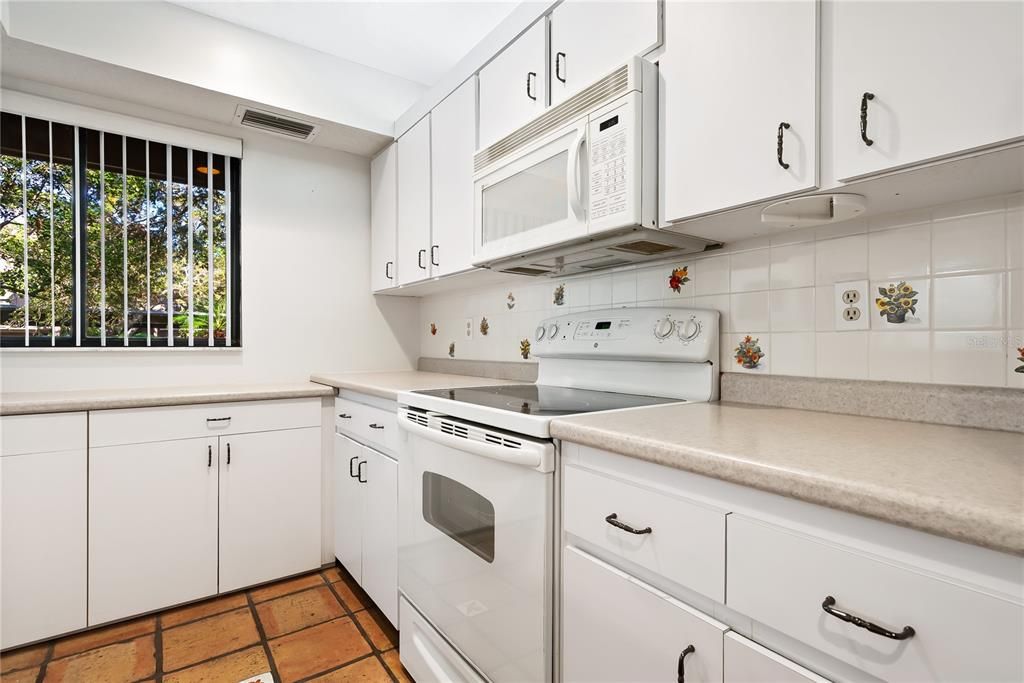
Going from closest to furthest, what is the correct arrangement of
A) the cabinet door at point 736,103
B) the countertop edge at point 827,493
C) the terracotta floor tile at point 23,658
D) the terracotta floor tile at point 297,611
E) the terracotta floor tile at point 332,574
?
the countertop edge at point 827,493
the cabinet door at point 736,103
the terracotta floor tile at point 23,658
the terracotta floor tile at point 297,611
the terracotta floor tile at point 332,574

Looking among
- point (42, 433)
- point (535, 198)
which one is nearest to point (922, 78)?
point (535, 198)

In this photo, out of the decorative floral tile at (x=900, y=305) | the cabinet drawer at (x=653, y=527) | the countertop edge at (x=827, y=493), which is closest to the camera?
the countertop edge at (x=827, y=493)

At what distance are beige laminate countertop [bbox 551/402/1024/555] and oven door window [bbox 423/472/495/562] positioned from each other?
0.36 meters

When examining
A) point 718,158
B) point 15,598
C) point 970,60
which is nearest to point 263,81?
point 718,158

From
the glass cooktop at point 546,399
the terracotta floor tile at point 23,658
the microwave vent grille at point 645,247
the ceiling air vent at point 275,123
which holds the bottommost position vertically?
the terracotta floor tile at point 23,658

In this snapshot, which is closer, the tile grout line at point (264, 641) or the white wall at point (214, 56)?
the tile grout line at point (264, 641)

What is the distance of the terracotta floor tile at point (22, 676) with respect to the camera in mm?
1612

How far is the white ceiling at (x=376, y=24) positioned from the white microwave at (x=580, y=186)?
0.74 m

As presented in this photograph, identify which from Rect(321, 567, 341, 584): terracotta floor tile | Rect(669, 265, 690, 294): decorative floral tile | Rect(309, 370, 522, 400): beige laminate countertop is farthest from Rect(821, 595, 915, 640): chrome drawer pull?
Rect(321, 567, 341, 584): terracotta floor tile

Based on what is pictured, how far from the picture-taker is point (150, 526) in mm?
1951

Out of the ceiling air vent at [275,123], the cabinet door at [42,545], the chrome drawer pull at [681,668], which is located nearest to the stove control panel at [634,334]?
the chrome drawer pull at [681,668]

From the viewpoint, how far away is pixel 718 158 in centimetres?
113

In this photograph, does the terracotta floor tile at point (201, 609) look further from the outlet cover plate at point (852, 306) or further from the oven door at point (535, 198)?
the outlet cover plate at point (852, 306)

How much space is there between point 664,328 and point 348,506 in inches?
60.5
